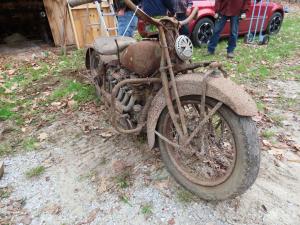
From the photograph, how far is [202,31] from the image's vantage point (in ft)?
22.2

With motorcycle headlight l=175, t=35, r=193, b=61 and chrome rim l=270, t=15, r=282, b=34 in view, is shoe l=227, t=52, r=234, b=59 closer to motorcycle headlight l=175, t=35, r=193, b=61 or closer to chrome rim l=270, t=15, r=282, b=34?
chrome rim l=270, t=15, r=282, b=34

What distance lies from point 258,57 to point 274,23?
9.90 ft

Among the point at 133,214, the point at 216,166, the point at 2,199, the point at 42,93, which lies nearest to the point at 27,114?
the point at 42,93

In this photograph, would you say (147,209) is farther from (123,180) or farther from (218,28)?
(218,28)

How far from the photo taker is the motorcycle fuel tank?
257 centimetres

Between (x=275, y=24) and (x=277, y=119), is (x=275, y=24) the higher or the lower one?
the higher one

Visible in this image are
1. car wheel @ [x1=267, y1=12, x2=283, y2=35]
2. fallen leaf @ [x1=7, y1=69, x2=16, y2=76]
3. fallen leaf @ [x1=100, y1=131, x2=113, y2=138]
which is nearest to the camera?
fallen leaf @ [x1=100, y1=131, x2=113, y2=138]

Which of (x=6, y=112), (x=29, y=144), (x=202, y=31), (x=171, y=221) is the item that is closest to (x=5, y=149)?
(x=29, y=144)

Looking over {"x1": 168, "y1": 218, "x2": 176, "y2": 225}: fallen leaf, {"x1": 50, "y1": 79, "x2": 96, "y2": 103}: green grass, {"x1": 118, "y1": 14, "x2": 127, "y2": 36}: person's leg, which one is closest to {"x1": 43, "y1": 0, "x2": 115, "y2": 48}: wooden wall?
{"x1": 118, "y1": 14, "x2": 127, "y2": 36}: person's leg

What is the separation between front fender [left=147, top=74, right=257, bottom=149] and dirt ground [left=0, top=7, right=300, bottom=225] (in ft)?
2.27

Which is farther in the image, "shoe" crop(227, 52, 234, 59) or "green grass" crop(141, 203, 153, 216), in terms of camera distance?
"shoe" crop(227, 52, 234, 59)

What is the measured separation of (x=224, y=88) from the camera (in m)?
2.08

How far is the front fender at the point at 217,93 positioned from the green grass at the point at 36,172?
1.35m

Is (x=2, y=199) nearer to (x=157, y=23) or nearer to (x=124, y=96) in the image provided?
(x=124, y=96)
